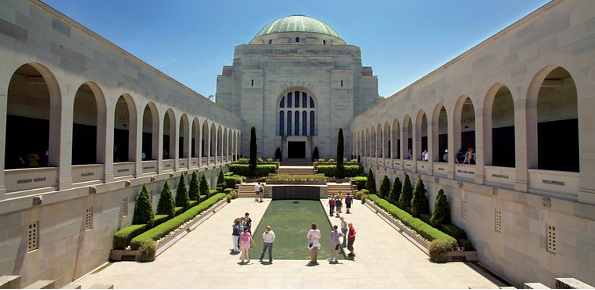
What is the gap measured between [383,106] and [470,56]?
14.2 m

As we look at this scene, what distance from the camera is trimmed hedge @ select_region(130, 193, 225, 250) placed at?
43.4ft

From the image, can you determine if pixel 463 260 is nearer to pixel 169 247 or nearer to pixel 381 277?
pixel 381 277

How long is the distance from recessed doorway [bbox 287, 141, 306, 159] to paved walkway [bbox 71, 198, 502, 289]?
34.4 meters

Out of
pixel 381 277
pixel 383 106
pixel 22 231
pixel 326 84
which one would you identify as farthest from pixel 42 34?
pixel 326 84

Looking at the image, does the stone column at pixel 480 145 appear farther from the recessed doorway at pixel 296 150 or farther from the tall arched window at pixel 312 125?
the recessed doorway at pixel 296 150

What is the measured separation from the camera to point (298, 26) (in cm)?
5847

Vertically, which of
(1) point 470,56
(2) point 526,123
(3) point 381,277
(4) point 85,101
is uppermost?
(1) point 470,56

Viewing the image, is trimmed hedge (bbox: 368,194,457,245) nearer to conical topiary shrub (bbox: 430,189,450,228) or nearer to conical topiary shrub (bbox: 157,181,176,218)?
conical topiary shrub (bbox: 430,189,450,228)

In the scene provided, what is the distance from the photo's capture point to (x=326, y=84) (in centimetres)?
4872

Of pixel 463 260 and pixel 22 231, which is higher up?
pixel 22 231

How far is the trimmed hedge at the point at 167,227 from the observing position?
13.2m

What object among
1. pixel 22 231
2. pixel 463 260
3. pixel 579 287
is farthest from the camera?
pixel 463 260

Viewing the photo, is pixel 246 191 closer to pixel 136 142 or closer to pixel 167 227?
pixel 167 227

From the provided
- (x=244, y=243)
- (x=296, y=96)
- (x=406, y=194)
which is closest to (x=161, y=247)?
(x=244, y=243)
